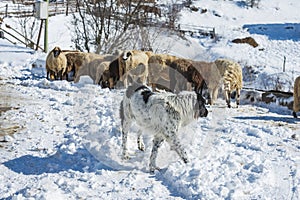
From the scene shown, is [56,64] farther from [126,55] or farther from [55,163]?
[55,163]

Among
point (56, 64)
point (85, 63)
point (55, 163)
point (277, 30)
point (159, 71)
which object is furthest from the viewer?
point (277, 30)

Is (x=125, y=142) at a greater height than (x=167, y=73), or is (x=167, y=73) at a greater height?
(x=167, y=73)

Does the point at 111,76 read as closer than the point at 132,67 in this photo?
No

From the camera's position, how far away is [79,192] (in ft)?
17.9

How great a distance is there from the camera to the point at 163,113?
6.30 metres

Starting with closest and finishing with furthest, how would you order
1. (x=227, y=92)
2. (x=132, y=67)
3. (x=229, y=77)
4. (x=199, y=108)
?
(x=199, y=108)
(x=227, y=92)
(x=229, y=77)
(x=132, y=67)

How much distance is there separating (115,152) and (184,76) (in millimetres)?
6759

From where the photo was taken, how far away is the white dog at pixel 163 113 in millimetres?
6309

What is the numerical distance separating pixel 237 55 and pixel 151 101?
118 feet

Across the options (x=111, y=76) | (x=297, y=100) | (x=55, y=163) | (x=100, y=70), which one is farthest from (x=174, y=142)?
(x=100, y=70)

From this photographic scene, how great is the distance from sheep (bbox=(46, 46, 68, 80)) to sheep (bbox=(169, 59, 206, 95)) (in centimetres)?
399

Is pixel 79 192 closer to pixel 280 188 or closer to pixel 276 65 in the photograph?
pixel 280 188

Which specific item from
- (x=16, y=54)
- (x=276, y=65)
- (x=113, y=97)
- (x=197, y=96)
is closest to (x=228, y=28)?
(x=276, y=65)

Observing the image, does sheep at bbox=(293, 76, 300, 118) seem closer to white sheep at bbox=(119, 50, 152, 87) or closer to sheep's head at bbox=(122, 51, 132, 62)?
white sheep at bbox=(119, 50, 152, 87)
